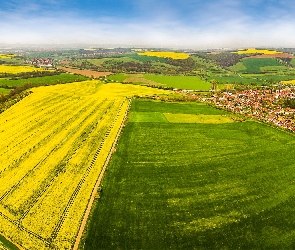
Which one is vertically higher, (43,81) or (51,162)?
(43,81)

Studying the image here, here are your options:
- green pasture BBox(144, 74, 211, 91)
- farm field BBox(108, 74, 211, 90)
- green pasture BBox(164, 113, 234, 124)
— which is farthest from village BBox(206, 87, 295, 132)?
farm field BBox(108, 74, 211, 90)

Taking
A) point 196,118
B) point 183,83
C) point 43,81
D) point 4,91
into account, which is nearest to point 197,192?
point 196,118

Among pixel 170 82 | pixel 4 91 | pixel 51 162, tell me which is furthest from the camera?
pixel 170 82

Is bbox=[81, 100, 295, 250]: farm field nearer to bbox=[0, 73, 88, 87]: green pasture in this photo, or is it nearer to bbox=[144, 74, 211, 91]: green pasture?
bbox=[144, 74, 211, 91]: green pasture

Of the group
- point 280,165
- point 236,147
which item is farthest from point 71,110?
point 280,165

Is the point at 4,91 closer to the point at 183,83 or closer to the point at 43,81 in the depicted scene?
the point at 43,81
